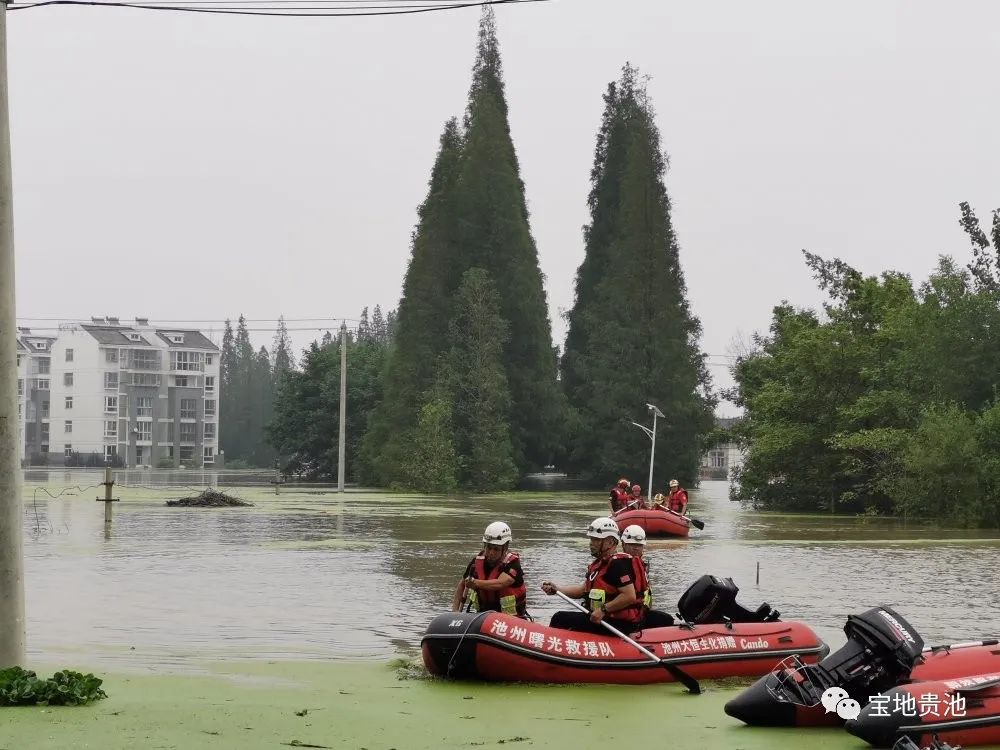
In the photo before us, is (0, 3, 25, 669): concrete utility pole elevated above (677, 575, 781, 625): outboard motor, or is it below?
above

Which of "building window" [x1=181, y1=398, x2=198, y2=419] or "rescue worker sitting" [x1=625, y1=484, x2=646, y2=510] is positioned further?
"building window" [x1=181, y1=398, x2=198, y2=419]

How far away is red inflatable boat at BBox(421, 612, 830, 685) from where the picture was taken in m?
12.6

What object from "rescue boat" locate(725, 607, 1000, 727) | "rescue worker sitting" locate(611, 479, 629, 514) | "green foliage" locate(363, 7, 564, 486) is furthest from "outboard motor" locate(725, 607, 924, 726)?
"green foliage" locate(363, 7, 564, 486)

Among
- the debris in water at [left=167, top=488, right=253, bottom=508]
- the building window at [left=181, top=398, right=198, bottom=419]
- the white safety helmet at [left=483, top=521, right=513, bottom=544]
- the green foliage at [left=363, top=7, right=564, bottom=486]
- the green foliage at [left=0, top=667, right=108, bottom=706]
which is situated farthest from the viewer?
the building window at [left=181, top=398, right=198, bottom=419]

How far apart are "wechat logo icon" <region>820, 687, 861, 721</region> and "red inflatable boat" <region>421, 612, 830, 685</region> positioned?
2454mm

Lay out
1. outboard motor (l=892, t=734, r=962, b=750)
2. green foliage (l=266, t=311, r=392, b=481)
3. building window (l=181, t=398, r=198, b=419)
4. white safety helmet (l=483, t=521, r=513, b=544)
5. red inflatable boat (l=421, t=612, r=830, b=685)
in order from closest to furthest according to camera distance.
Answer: outboard motor (l=892, t=734, r=962, b=750) → red inflatable boat (l=421, t=612, r=830, b=685) → white safety helmet (l=483, t=521, r=513, b=544) → green foliage (l=266, t=311, r=392, b=481) → building window (l=181, t=398, r=198, b=419)

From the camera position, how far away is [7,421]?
10.5m

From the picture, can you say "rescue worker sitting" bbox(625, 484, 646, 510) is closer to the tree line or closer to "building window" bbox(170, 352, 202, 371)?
the tree line

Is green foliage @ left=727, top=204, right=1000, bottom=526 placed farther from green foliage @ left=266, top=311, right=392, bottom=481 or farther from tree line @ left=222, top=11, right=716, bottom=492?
green foliage @ left=266, top=311, right=392, bottom=481

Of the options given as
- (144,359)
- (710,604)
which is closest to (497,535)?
(710,604)

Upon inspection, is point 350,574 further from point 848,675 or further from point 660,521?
point 848,675

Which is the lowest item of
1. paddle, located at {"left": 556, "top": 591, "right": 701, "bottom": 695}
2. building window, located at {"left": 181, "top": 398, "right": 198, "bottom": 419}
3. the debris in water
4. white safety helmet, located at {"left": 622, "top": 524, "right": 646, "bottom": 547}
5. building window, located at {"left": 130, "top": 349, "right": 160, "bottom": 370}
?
the debris in water

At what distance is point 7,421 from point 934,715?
6906 mm

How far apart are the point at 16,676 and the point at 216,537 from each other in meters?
24.0
